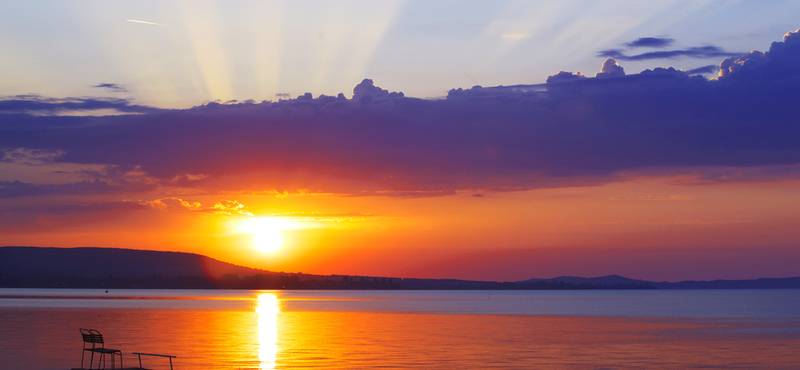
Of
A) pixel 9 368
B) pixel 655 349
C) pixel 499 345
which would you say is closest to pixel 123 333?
pixel 9 368

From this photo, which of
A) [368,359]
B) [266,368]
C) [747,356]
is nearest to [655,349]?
[747,356]

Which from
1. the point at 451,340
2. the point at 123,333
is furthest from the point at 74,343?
the point at 451,340

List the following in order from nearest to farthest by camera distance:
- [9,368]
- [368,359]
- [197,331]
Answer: [9,368], [368,359], [197,331]

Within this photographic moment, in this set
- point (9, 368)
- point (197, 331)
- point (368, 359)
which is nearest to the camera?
point (9, 368)

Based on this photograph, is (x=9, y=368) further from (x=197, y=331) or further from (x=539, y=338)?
A: (x=539, y=338)

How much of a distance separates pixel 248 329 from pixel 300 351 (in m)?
21.6

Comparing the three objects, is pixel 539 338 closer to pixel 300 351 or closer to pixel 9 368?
pixel 300 351

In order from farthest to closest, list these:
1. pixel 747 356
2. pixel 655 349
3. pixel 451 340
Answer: pixel 451 340
pixel 655 349
pixel 747 356

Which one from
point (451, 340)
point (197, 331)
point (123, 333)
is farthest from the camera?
point (197, 331)

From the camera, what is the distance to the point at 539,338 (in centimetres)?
5450

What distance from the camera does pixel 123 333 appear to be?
54.5 meters

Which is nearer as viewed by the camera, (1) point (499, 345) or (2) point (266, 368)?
(2) point (266, 368)

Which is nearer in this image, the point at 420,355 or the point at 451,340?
the point at 420,355

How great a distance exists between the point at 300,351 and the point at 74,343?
13872 millimetres
